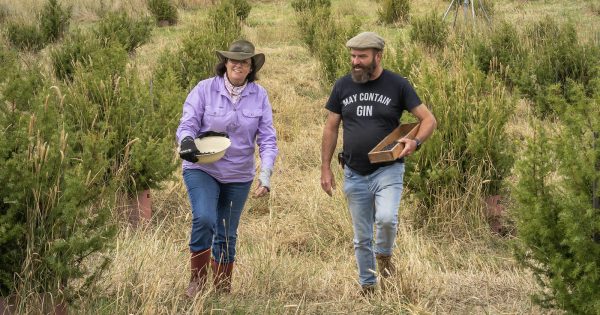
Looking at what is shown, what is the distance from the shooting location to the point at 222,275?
181 inches

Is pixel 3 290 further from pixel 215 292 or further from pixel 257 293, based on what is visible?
pixel 257 293

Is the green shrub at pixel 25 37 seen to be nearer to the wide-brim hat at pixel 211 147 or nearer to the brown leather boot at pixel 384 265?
the wide-brim hat at pixel 211 147

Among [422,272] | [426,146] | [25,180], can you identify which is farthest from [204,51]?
[25,180]

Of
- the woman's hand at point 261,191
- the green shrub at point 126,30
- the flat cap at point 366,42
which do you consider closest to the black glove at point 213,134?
the woman's hand at point 261,191

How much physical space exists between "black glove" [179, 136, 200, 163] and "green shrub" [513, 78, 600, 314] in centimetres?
160

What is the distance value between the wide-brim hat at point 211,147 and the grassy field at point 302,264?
0.61 metres

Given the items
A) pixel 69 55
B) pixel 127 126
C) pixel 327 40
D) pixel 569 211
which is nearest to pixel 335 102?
pixel 569 211

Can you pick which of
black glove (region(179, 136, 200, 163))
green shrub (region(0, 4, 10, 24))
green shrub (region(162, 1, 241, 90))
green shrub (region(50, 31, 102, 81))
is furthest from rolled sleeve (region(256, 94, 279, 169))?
green shrub (region(0, 4, 10, 24))

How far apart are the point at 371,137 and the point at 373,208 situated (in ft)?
1.45

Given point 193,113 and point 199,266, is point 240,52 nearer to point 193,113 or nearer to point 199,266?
point 193,113

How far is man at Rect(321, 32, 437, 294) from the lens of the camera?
4414 millimetres

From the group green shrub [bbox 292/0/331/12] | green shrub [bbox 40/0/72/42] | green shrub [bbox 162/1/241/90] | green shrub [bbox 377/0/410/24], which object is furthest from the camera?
green shrub [bbox 292/0/331/12]

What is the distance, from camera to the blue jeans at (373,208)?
4.40m

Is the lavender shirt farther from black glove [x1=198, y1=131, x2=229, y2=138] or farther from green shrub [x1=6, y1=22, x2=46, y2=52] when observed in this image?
green shrub [x1=6, y1=22, x2=46, y2=52]
